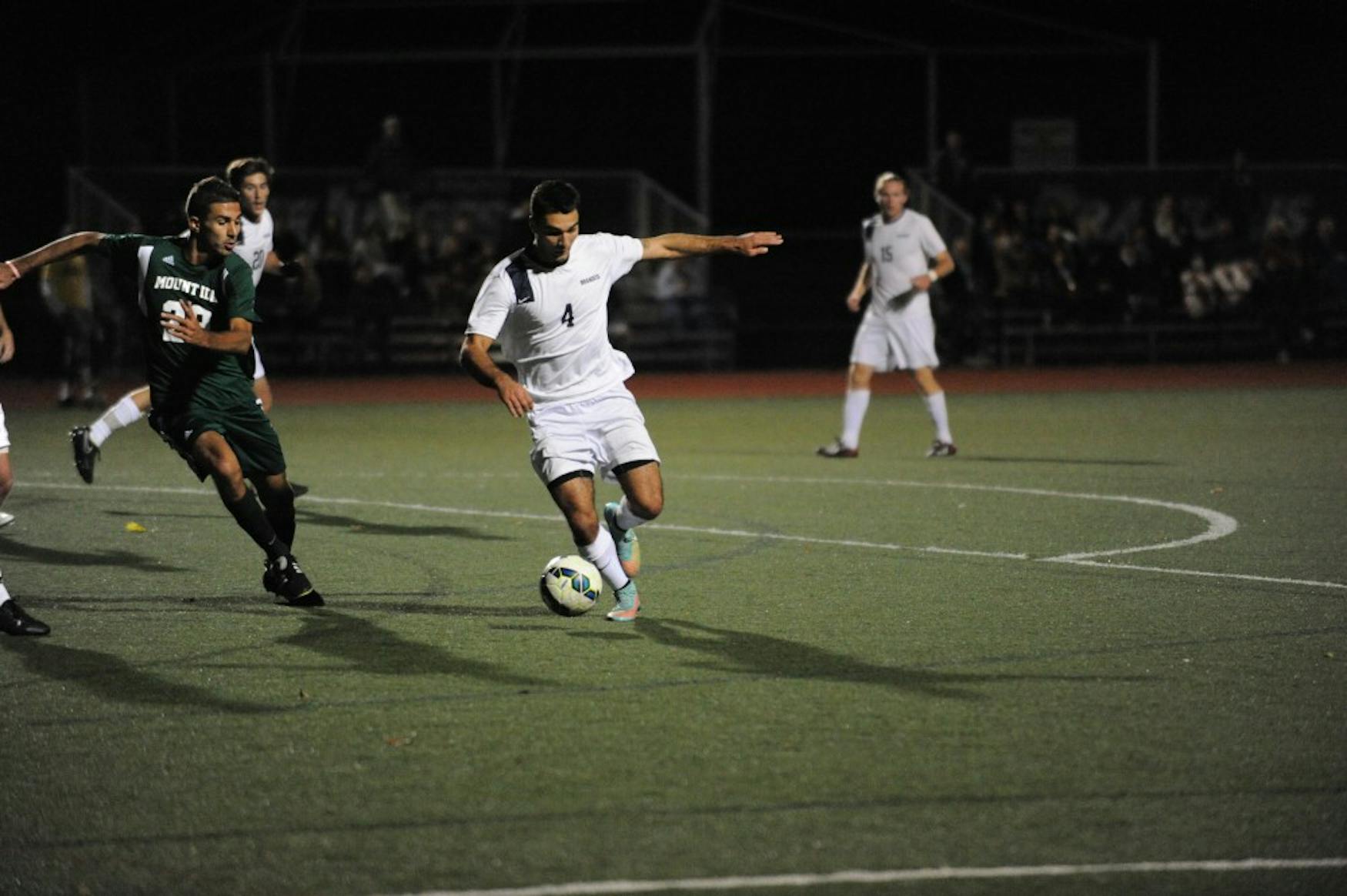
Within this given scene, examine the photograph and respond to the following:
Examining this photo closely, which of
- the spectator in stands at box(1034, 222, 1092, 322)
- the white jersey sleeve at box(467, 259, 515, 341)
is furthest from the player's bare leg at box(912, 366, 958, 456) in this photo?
the spectator in stands at box(1034, 222, 1092, 322)

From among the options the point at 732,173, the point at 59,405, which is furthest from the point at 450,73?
the point at 59,405

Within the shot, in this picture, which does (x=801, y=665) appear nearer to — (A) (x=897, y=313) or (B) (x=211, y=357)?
(B) (x=211, y=357)

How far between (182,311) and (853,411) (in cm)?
797

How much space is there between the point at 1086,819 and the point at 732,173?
29423 millimetres

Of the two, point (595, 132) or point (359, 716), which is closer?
point (359, 716)

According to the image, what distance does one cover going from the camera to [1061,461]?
14930 mm

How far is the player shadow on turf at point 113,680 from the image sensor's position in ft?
21.3

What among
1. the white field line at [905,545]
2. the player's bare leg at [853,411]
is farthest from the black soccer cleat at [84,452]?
the player's bare leg at [853,411]

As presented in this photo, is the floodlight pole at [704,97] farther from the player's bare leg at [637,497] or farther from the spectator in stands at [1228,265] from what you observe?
the player's bare leg at [637,497]

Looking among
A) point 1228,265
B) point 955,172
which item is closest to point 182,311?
point 955,172

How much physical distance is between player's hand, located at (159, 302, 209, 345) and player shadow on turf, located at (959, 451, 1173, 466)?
8.11 meters

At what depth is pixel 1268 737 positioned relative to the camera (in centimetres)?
587

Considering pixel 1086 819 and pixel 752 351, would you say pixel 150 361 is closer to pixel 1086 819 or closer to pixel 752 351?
pixel 1086 819

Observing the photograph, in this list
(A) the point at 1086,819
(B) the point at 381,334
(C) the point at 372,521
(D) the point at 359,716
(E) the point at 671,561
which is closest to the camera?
(A) the point at 1086,819
